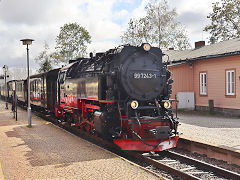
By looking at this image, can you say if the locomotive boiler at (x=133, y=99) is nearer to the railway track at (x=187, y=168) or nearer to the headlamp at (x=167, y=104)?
the headlamp at (x=167, y=104)

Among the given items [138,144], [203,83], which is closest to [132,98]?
[138,144]

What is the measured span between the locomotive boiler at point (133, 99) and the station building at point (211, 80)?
833 centimetres

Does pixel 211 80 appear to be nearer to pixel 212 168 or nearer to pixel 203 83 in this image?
pixel 203 83

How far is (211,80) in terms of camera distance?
1736 cm

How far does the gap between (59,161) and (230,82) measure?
483 inches

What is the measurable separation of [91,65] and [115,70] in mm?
2000

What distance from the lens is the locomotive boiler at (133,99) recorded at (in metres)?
7.74

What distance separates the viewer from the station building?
15734 mm

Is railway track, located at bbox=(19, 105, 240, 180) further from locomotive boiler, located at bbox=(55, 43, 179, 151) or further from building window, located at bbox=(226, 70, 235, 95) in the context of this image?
building window, located at bbox=(226, 70, 235, 95)

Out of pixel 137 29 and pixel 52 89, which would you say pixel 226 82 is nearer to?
pixel 52 89

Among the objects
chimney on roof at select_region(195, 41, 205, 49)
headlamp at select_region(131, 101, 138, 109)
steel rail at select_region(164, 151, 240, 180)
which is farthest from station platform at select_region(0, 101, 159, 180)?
chimney on roof at select_region(195, 41, 205, 49)

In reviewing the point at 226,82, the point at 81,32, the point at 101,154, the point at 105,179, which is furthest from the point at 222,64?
the point at 81,32

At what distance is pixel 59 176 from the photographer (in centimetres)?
595

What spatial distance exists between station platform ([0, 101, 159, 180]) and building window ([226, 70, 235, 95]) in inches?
402
